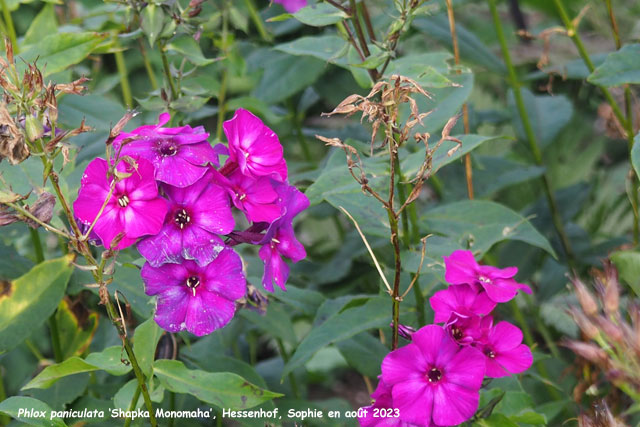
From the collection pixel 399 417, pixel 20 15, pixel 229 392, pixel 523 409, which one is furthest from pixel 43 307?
pixel 20 15

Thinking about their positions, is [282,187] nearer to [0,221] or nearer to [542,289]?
[0,221]

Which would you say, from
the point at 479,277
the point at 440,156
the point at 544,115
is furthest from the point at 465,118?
the point at 479,277

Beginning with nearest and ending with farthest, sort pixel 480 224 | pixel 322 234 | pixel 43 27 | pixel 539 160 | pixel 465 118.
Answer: pixel 480 224, pixel 43 27, pixel 465 118, pixel 539 160, pixel 322 234

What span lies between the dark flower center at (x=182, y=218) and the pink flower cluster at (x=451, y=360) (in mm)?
302

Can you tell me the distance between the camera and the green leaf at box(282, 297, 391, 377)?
47.4 inches

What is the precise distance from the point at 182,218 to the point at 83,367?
0.26 meters

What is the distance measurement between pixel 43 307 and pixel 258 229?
1.36 ft

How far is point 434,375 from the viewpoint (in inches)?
39.9

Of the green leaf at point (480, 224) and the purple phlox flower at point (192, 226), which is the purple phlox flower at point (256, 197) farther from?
the green leaf at point (480, 224)

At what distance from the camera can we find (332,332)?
4.00ft

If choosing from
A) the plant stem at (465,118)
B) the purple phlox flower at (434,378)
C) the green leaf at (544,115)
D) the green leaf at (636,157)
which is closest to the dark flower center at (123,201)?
the purple phlox flower at (434,378)

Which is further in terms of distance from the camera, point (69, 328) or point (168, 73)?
point (69, 328)

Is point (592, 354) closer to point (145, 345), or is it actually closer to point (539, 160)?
point (145, 345)

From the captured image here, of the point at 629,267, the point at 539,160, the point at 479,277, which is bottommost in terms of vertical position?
the point at 539,160
